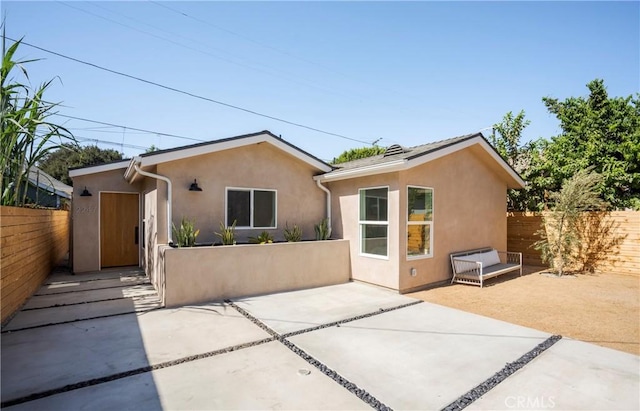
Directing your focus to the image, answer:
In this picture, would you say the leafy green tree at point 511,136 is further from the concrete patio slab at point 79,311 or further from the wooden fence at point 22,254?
the wooden fence at point 22,254

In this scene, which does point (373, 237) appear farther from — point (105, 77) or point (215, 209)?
point (105, 77)

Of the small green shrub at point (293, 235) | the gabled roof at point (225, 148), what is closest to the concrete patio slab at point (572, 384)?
the small green shrub at point (293, 235)

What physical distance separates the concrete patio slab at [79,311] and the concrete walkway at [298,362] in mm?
53

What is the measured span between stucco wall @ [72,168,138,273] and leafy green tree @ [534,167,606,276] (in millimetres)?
14964

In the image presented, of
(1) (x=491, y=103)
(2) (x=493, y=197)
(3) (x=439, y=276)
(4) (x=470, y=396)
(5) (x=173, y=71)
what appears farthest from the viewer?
(1) (x=491, y=103)

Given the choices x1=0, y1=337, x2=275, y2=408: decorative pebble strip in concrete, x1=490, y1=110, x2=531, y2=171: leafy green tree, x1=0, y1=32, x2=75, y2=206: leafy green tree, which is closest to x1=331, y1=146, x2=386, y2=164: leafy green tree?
x1=490, y1=110, x2=531, y2=171: leafy green tree

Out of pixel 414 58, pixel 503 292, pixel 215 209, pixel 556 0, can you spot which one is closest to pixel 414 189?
pixel 503 292

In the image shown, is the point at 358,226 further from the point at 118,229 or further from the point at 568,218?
the point at 118,229

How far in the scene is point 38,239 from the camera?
25.5 feet

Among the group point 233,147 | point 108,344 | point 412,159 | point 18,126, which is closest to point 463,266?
point 412,159

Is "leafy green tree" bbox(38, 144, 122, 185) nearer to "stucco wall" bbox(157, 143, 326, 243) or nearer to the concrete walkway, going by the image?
"stucco wall" bbox(157, 143, 326, 243)

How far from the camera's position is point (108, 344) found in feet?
14.6

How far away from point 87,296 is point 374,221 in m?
7.10

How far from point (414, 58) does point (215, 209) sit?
9.67 m
